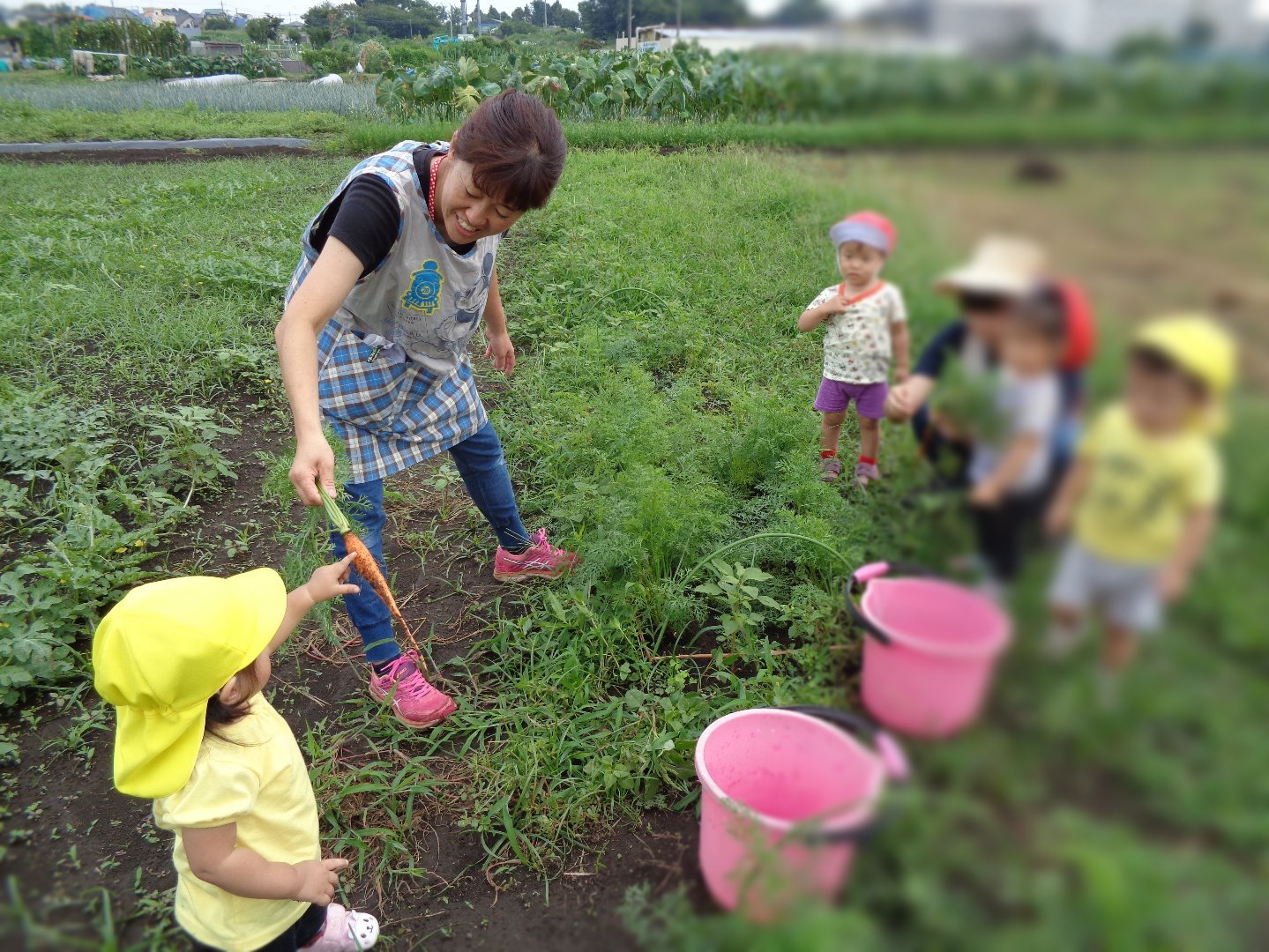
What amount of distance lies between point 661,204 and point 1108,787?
745cm

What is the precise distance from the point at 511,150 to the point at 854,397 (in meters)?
1.74

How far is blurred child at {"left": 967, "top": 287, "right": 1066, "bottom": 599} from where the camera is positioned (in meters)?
0.65

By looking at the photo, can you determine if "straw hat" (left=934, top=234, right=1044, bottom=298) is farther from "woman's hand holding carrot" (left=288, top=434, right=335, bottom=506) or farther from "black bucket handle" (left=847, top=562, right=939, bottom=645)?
"woman's hand holding carrot" (left=288, top=434, right=335, bottom=506)

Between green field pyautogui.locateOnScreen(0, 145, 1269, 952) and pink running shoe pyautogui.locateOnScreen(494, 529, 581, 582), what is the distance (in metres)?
0.08

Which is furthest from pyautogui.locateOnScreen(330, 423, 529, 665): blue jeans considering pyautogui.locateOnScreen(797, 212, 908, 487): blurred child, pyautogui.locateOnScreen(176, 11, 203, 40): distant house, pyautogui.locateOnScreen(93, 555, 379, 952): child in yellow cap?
pyautogui.locateOnScreen(176, 11, 203, 40): distant house

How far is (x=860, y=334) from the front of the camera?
8.65 ft

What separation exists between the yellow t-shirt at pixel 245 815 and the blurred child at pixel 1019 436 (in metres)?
1.50

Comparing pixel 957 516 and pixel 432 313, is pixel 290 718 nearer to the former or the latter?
pixel 432 313

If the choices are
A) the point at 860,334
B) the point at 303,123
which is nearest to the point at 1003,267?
the point at 860,334

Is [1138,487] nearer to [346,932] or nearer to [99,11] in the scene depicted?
[99,11]

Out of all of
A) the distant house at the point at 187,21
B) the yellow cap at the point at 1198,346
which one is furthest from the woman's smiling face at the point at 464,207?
the yellow cap at the point at 1198,346

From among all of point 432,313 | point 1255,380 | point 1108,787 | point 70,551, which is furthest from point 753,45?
point 70,551

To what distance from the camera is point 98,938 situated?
149 centimetres

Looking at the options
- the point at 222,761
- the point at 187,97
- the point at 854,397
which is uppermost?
the point at 187,97
